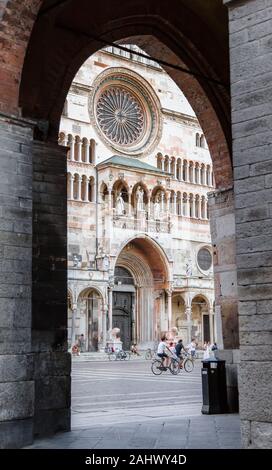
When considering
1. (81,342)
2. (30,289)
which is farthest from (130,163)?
(30,289)

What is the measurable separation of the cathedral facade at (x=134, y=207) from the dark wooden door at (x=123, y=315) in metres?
0.06

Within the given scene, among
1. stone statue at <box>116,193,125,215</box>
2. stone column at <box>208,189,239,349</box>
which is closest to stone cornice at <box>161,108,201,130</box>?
stone statue at <box>116,193,125,215</box>

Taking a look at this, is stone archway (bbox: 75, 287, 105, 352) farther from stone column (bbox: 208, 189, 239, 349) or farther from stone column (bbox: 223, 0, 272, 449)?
stone column (bbox: 223, 0, 272, 449)

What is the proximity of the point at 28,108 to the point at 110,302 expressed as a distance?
28838mm

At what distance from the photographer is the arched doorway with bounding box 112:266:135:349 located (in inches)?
1588

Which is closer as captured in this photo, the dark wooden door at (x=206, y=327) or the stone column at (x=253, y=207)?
the stone column at (x=253, y=207)

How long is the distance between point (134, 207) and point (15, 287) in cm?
3281

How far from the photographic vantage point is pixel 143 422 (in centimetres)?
970

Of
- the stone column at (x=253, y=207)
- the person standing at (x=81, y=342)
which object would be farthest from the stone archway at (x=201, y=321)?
the stone column at (x=253, y=207)

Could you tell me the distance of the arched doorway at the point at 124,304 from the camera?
40.3 m

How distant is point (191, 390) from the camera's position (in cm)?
1606

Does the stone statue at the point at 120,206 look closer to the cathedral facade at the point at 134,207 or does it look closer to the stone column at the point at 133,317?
the cathedral facade at the point at 134,207

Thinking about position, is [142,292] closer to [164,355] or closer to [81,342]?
[81,342]

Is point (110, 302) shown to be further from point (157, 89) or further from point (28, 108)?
point (28, 108)
